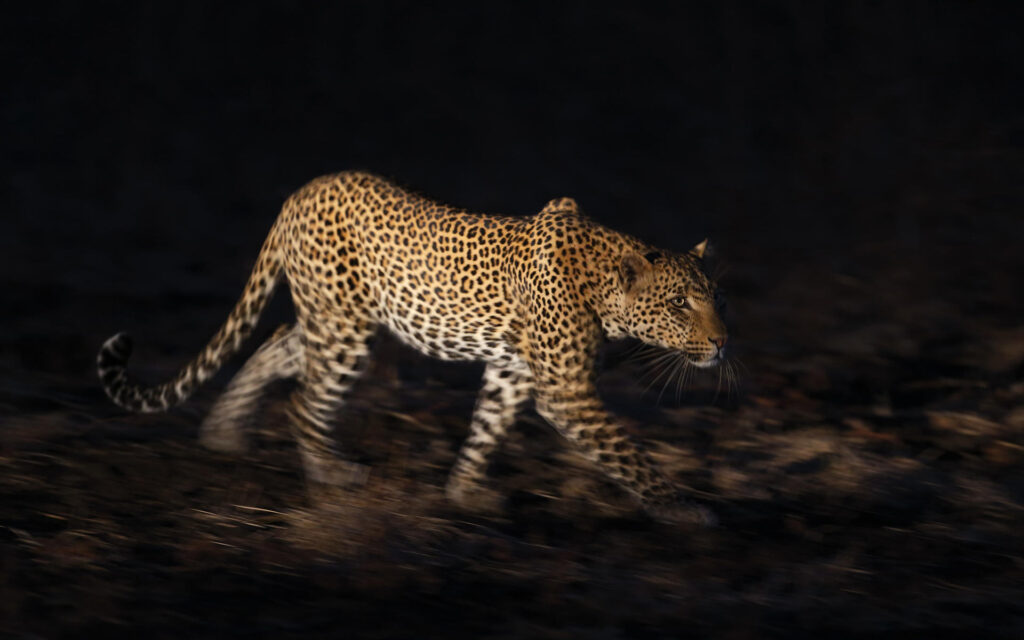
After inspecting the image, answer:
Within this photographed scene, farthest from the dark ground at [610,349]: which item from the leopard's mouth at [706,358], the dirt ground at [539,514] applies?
the leopard's mouth at [706,358]

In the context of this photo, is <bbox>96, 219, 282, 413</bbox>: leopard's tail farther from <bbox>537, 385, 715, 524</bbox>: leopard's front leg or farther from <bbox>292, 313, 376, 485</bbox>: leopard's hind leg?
<bbox>537, 385, 715, 524</bbox>: leopard's front leg

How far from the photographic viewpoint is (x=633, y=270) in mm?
6473

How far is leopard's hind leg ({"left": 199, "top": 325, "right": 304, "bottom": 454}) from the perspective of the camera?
24.5 ft

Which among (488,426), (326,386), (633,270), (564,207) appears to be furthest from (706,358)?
(326,386)

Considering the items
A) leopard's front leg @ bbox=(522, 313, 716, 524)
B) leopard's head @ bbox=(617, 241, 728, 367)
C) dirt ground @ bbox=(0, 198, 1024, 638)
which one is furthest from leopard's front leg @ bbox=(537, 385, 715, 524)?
leopard's head @ bbox=(617, 241, 728, 367)

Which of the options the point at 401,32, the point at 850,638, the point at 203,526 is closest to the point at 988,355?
the point at 850,638

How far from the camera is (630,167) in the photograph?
1638cm

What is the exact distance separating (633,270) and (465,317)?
2.68 ft

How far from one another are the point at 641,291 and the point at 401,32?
13.7 m

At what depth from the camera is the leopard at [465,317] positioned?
6.50m

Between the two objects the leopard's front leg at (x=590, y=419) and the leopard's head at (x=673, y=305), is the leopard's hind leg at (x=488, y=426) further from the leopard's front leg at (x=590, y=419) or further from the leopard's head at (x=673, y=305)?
the leopard's head at (x=673, y=305)

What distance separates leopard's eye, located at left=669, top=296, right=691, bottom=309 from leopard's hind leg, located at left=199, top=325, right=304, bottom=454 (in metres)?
2.01

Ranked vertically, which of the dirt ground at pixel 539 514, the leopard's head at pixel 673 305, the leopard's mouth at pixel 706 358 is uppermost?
the leopard's head at pixel 673 305

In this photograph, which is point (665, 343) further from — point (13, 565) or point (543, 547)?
point (13, 565)
